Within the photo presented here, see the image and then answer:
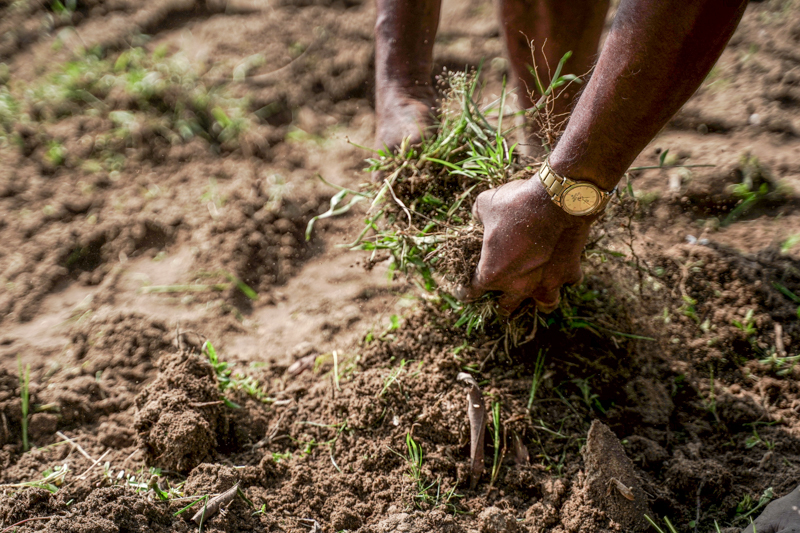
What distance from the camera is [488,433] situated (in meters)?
1.84

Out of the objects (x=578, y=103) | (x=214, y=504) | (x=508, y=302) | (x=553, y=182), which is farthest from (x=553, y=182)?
A: (x=214, y=504)

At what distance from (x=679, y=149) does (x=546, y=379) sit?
161cm

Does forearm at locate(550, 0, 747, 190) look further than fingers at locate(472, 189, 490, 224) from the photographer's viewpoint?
No

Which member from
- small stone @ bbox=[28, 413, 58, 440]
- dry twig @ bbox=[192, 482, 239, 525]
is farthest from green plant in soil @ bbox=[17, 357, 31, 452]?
dry twig @ bbox=[192, 482, 239, 525]

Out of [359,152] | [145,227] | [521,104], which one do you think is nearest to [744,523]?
[521,104]

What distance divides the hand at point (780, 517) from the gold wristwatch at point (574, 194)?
100 centimetres

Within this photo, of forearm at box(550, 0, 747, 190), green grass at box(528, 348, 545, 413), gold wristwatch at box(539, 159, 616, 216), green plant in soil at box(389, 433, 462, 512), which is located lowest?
green plant in soil at box(389, 433, 462, 512)

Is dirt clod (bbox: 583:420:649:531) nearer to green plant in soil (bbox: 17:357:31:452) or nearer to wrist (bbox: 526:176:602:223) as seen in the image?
wrist (bbox: 526:176:602:223)

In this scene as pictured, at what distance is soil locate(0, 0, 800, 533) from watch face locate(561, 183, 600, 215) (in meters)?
0.45

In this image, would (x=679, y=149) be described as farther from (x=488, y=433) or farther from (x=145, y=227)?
(x=145, y=227)

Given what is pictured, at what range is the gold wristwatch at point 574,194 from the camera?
1492 millimetres

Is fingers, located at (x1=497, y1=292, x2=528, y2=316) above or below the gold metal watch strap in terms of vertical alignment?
below

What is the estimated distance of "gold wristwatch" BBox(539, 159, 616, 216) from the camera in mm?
1492

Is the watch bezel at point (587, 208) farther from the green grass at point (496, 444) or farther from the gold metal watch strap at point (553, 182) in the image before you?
the green grass at point (496, 444)
